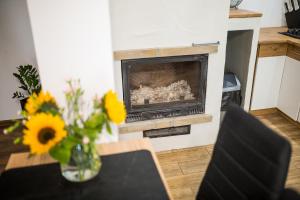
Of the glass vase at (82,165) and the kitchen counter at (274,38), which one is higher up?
the kitchen counter at (274,38)

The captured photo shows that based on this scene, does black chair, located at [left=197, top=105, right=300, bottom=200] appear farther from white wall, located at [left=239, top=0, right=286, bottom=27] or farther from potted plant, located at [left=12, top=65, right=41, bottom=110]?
white wall, located at [left=239, top=0, right=286, bottom=27]

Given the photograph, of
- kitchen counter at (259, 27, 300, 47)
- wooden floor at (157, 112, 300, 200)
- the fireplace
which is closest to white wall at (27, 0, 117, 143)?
the fireplace

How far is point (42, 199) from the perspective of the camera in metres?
1.18

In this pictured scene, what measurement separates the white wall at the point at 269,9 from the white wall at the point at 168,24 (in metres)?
1.13

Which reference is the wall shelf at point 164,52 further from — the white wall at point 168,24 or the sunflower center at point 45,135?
the sunflower center at point 45,135

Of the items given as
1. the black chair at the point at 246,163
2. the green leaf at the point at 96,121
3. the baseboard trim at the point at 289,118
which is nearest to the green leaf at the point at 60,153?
the green leaf at the point at 96,121

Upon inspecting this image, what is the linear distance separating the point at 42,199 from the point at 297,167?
2.18 m

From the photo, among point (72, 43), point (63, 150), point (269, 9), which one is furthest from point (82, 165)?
point (269, 9)

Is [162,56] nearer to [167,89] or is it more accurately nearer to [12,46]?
[167,89]

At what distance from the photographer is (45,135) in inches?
39.2

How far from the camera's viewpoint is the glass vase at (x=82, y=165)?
1.15 metres

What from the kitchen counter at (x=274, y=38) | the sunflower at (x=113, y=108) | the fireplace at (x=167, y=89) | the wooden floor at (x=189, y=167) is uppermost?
the sunflower at (x=113, y=108)

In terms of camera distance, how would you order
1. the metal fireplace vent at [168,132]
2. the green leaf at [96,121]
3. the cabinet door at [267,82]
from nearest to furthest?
1. the green leaf at [96,121]
2. the metal fireplace vent at [168,132]
3. the cabinet door at [267,82]

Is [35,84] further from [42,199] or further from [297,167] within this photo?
[297,167]
